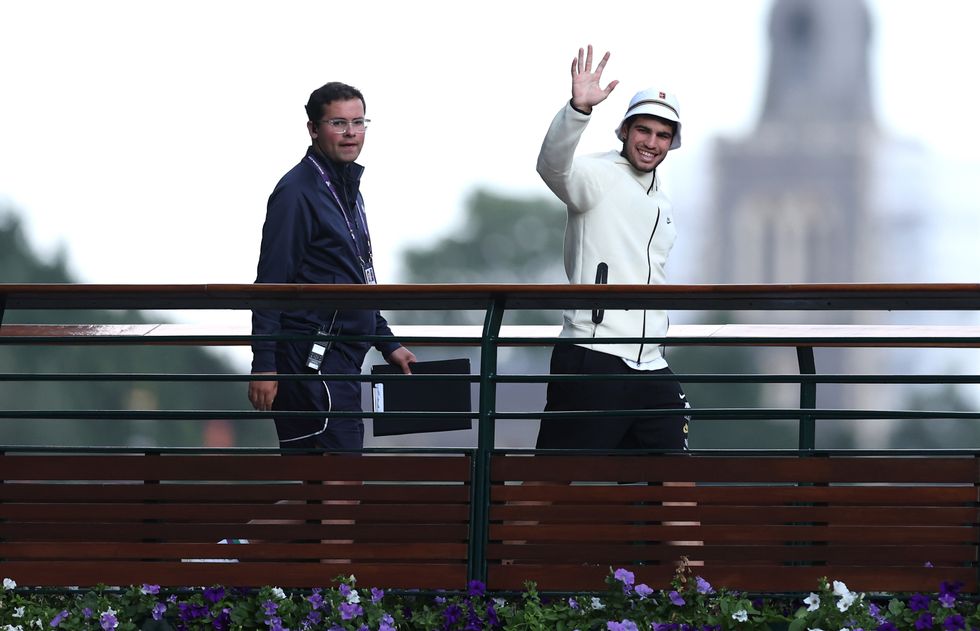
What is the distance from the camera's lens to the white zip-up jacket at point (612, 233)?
556 centimetres

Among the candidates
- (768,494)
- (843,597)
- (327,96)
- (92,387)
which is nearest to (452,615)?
(768,494)

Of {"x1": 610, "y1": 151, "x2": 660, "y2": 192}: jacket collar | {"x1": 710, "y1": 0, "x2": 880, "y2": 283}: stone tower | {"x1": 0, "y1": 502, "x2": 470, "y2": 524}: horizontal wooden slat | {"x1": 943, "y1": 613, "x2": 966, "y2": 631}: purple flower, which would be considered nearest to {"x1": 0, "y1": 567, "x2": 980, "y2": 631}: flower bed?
{"x1": 943, "y1": 613, "x2": 966, "y2": 631}: purple flower

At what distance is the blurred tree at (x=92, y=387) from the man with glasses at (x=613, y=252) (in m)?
36.0

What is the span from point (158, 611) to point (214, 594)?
19cm

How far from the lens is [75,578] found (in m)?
5.28

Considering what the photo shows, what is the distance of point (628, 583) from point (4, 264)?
46882 millimetres

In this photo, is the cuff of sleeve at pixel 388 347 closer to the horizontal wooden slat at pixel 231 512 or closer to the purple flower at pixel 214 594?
the horizontal wooden slat at pixel 231 512

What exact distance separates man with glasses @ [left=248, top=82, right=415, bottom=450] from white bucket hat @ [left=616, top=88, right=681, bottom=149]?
37.8 inches

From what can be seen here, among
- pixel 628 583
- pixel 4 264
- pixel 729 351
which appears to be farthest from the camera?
pixel 729 351

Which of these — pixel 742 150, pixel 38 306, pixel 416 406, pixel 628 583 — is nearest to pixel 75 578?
pixel 38 306

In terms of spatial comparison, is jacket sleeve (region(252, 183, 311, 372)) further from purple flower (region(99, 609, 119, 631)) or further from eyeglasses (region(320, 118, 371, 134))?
purple flower (region(99, 609, 119, 631))

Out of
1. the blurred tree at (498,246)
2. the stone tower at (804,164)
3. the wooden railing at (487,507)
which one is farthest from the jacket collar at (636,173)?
the stone tower at (804,164)

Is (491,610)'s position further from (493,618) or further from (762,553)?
(762,553)

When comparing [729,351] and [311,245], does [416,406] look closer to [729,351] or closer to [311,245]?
[311,245]
